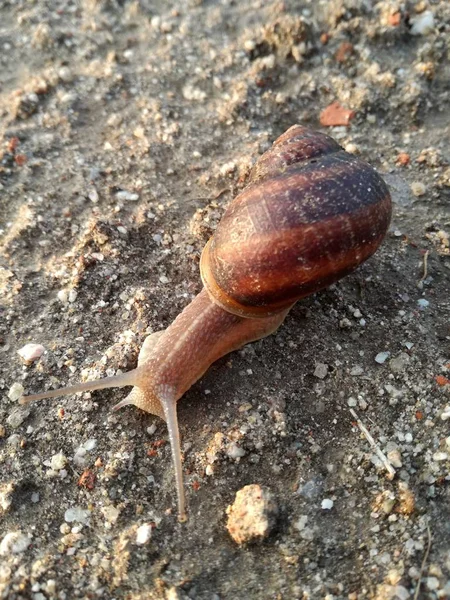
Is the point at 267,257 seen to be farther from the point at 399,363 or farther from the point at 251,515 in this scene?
the point at 251,515

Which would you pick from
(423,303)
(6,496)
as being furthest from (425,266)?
(6,496)

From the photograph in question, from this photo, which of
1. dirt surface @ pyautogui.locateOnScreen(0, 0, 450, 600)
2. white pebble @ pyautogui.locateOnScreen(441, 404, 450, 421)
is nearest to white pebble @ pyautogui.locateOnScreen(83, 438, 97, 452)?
dirt surface @ pyautogui.locateOnScreen(0, 0, 450, 600)

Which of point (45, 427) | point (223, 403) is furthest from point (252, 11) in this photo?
point (45, 427)

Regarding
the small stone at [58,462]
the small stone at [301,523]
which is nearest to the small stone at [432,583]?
the small stone at [301,523]

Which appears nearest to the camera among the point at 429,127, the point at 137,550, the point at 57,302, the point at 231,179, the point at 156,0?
the point at 137,550

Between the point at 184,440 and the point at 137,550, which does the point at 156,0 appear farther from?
the point at 137,550
